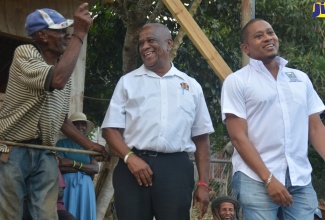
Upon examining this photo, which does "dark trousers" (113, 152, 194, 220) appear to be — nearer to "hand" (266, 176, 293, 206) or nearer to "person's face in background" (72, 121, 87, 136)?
"hand" (266, 176, 293, 206)

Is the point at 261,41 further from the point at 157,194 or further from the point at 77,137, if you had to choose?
the point at 77,137

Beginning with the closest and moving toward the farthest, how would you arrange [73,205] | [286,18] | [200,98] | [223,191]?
[200,98], [73,205], [286,18], [223,191]

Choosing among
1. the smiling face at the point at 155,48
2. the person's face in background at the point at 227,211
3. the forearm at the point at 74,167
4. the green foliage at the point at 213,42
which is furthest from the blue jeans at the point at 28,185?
the green foliage at the point at 213,42

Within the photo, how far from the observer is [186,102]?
184 inches

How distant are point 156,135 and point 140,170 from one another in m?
0.24

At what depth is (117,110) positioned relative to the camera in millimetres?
4625

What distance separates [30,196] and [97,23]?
194 inches

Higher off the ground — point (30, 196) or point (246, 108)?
point (246, 108)

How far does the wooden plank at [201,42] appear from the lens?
556 cm

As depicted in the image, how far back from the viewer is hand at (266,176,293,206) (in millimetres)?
4160

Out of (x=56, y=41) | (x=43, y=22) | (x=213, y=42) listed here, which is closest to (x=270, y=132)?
(x=56, y=41)

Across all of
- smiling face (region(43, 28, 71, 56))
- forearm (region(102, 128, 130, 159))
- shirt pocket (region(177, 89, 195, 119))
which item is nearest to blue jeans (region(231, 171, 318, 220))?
shirt pocket (region(177, 89, 195, 119))

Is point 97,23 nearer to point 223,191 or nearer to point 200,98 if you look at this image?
point 223,191

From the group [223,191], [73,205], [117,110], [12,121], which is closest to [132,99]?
[117,110]
